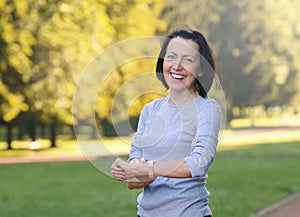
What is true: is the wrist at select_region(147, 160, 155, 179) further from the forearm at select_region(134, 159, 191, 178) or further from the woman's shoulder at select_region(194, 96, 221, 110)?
the woman's shoulder at select_region(194, 96, 221, 110)

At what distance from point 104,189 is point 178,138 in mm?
15806

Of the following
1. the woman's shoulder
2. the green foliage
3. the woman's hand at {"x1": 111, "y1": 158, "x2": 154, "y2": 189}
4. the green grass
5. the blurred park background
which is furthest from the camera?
the green foliage

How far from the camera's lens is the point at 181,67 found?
10.2 feet

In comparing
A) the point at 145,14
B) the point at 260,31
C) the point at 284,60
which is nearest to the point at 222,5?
the point at 260,31

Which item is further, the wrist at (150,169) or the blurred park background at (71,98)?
the blurred park background at (71,98)

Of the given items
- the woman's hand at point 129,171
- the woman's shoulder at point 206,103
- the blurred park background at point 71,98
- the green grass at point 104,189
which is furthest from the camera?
the blurred park background at point 71,98

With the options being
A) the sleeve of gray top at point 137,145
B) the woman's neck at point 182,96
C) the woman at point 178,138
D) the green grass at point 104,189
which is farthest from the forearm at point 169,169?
the green grass at point 104,189

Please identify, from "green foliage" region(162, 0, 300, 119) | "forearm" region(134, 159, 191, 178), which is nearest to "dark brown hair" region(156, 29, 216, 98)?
"forearm" region(134, 159, 191, 178)

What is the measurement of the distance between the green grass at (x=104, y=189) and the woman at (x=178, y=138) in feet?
28.0

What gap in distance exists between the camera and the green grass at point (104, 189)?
14109 mm

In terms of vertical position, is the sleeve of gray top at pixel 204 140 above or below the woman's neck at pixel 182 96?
below

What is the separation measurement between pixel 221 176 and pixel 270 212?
28.6ft

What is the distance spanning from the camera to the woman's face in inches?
123

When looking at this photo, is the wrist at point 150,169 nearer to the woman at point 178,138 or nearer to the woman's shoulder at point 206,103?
the woman at point 178,138
